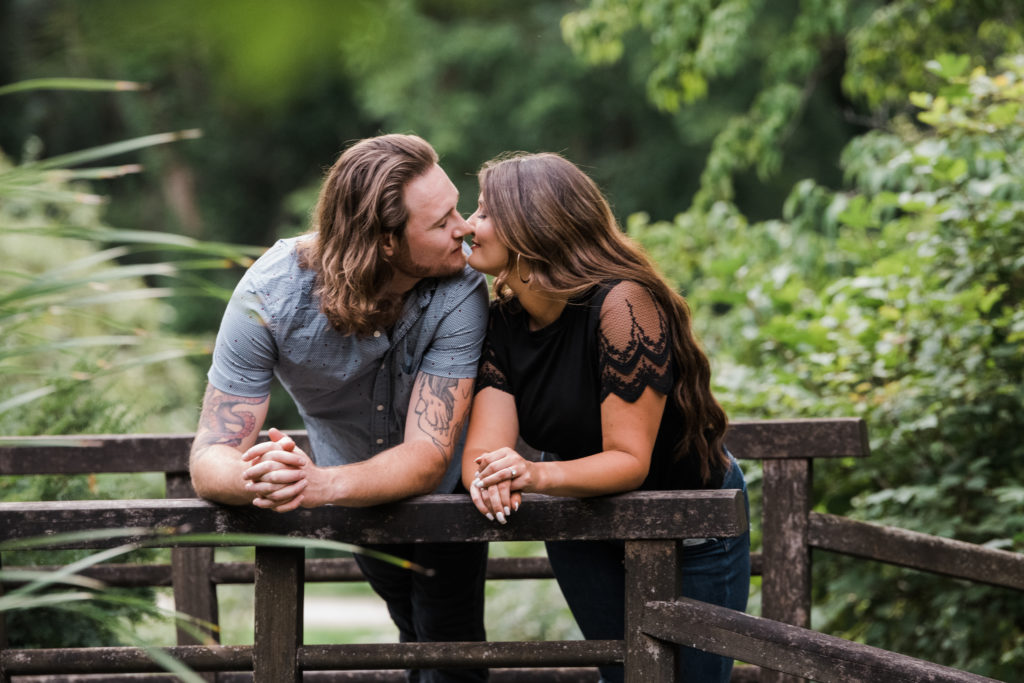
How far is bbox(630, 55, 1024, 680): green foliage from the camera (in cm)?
306

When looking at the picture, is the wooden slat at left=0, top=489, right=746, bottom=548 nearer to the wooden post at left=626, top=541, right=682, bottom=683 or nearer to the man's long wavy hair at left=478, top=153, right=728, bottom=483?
the wooden post at left=626, top=541, right=682, bottom=683

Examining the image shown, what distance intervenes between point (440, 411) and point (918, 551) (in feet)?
4.01

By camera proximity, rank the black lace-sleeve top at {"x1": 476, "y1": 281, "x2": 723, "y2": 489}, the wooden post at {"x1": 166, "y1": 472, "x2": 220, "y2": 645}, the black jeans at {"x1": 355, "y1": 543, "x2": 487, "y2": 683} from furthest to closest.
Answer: the wooden post at {"x1": 166, "y1": 472, "x2": 220, "y2": 645} < the black jeans at {"x1": 355, "y1": 543, "x2": 487, "y2": 683} < the black lace-sleeve top at {"x1": 476, "y1": 281, "x2": 723, "y2": 489}

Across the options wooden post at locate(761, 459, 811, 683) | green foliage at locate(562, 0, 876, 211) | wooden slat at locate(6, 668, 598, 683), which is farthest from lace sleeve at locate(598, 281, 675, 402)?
green foliage at locate(562, 0, 876, 211)

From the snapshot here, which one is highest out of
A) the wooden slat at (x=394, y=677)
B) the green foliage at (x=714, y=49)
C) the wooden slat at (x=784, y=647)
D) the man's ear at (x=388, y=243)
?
the green foliage at (x=714, y=49)

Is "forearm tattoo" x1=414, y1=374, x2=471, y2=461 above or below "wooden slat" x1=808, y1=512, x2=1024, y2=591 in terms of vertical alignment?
above

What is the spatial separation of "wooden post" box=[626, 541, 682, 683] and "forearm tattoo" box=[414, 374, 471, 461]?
1.36ft

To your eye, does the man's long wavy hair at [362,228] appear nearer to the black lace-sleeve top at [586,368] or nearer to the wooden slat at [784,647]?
the black lace-sleeve top at [586,368]

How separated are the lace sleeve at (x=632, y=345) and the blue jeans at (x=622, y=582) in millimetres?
321

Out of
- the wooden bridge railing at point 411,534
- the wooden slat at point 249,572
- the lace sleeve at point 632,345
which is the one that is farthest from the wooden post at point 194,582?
the lace sleeve at point 632,345

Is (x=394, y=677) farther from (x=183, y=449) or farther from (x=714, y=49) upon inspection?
(x=714, y=49)

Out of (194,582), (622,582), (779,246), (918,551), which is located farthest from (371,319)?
(779,246)

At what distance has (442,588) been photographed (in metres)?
2.35

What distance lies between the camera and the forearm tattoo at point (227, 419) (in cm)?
206
